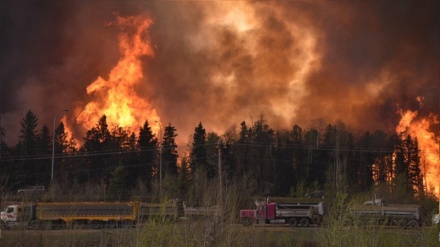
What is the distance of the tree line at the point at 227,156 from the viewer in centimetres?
7912

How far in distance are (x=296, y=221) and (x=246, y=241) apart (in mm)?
24929

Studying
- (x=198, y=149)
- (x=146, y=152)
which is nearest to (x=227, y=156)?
(x=198, y=149)

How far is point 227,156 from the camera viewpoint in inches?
3113

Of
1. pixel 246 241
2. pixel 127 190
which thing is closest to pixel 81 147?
pixel 127 190

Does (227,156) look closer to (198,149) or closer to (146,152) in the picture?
(198,149)

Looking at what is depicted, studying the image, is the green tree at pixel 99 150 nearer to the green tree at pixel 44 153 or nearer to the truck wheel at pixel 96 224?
the green tree at pixel 44 153

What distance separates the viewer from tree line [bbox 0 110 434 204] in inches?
3115

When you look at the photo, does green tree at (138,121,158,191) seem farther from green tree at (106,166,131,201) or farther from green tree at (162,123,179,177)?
green tree at (106,166,131,201)

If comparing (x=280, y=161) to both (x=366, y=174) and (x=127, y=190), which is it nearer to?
(x=366, y=174)

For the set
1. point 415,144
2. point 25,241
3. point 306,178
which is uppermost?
point 415,144

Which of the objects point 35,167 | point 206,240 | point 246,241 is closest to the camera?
point 206,240

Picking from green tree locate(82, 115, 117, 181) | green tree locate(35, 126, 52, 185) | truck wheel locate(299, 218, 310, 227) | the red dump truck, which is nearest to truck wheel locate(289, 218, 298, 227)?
the red dump truck

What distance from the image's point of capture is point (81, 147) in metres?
86.2

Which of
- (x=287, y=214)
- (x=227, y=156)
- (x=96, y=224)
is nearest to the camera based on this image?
(x=96, y=224)
